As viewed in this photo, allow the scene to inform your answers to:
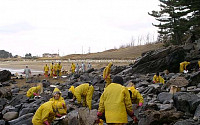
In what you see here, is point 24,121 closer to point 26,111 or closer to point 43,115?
point 26,111

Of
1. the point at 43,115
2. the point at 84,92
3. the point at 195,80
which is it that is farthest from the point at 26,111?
the point at 195,80

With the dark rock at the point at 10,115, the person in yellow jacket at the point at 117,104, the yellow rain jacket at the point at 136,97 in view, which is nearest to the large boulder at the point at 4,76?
the dark rock at the point at 10,115

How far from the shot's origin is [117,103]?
5551mm

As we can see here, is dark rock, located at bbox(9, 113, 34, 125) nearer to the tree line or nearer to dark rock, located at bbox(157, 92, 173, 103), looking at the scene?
dark rock, located at bbox(157, 92, 173, 103)

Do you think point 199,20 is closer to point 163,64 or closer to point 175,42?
point 163,64

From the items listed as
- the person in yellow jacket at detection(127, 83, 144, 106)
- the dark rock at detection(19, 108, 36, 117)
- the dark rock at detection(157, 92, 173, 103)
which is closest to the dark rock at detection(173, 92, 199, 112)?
the dark rock at detection(157, 92, 173, 103)

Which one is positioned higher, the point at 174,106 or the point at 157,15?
the point at 157,15

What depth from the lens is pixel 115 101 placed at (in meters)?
5.58

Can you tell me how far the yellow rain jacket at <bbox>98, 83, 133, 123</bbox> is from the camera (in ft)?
18.2

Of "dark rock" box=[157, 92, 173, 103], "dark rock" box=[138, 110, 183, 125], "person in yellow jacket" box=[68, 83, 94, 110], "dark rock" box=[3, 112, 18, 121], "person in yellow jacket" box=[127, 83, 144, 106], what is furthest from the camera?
"dark rock" box=[3, 112, 18, 121]

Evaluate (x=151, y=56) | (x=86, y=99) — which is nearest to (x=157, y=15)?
(x=151, y=56)

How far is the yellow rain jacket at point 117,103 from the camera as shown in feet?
18.2

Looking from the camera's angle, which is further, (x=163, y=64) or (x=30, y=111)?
(x=163, y=64)

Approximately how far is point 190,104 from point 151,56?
15264mm
